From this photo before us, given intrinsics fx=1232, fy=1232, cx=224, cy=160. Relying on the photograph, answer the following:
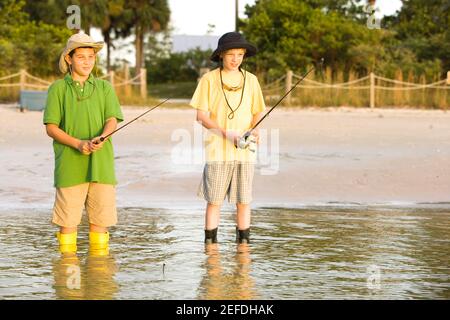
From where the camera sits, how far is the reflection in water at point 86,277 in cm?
655

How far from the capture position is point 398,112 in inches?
1122

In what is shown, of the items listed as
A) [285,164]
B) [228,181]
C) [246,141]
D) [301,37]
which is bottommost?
[285,164]

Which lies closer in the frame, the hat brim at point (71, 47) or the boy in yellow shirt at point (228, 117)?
the hat brim at point (71, 47)

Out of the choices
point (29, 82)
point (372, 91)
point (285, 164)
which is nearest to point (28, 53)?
point (29, 82)

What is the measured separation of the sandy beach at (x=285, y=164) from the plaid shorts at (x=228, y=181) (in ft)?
9.09

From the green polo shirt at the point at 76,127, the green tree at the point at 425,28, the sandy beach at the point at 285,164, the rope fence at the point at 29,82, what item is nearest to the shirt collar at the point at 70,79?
the green polo shirt at the point at 76,127

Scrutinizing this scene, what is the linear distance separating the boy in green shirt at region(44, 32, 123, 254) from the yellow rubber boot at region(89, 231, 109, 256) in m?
0.22

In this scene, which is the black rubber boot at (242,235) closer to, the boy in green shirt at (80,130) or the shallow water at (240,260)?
the shallow water at (240,260)

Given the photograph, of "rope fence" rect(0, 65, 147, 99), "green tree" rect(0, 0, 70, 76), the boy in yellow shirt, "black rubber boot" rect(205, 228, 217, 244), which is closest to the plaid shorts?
the boy in yellow shirt

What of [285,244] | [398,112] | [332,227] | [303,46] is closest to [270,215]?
[332,227]

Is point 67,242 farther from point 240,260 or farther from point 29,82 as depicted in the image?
point 29,82

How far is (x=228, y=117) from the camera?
27.1ft

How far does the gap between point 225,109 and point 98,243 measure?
1.23m
